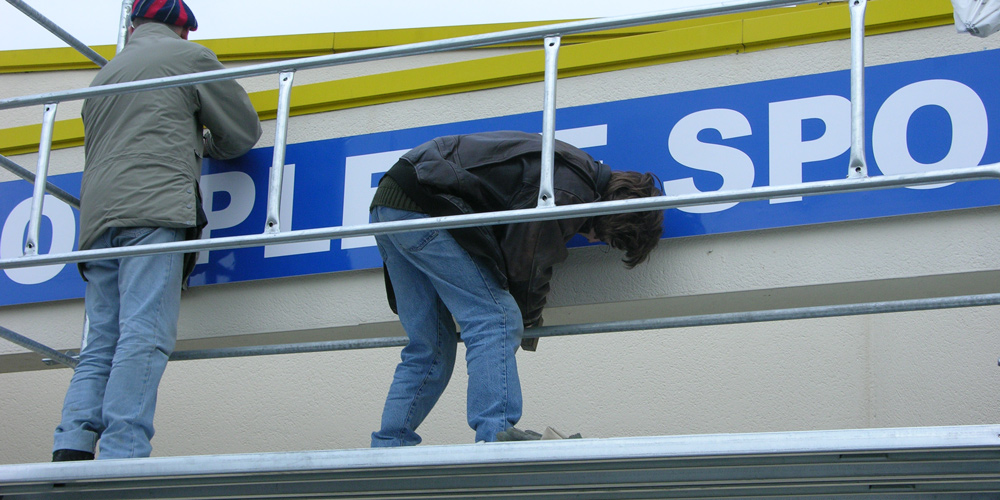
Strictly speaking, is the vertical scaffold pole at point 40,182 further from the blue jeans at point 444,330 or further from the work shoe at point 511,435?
the work shoe at point 511,435

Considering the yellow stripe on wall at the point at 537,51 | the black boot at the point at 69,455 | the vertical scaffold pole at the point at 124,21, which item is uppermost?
the vertical scaffold pole at the point at 124,21

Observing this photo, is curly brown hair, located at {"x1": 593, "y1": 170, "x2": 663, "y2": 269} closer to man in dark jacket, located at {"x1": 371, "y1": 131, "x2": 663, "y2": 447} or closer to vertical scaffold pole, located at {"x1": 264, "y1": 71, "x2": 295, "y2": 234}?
man in dark jacket, located at {"x1": 371, "y1": 131, "x2": 663, "y2": 447}

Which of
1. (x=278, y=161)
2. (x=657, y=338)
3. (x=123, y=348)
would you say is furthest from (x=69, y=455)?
(x=657, y=338)

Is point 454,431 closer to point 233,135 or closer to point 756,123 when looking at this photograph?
point 233,135

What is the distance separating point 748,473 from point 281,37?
3.57m

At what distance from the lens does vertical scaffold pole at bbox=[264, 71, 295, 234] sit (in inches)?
138

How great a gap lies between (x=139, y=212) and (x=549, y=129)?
164cm

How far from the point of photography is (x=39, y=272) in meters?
5.08

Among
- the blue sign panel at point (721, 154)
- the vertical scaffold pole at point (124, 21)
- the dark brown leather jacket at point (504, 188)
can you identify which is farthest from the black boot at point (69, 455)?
the vertical scaffold pole at point (124, 21)

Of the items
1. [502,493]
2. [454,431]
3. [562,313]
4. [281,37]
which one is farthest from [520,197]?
[281,37]

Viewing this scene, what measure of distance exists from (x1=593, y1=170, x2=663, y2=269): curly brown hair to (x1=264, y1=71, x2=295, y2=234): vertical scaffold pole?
1.12 metres

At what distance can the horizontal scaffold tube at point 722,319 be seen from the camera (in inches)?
148

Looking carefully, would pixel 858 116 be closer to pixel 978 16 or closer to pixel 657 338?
pixel 978 16

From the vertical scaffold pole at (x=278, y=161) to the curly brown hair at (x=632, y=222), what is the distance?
3.66ft
